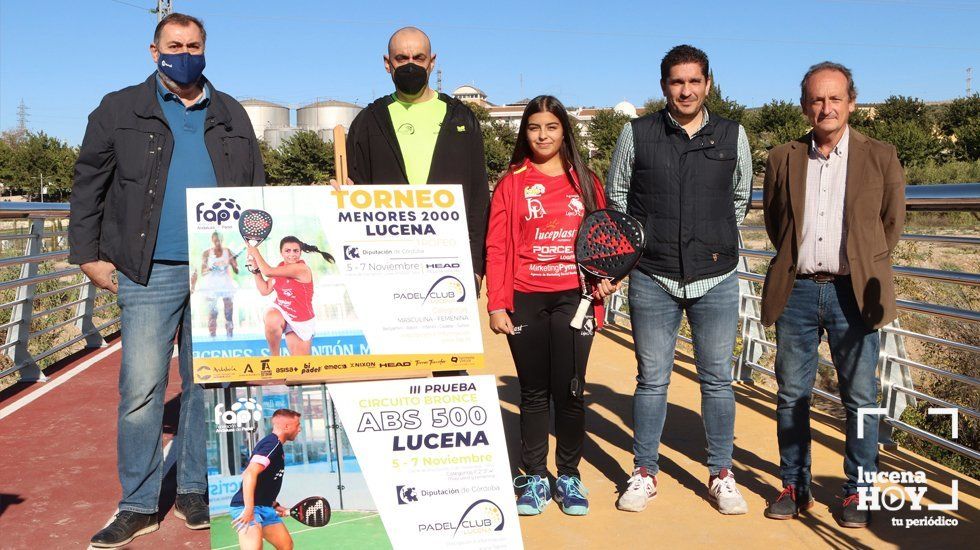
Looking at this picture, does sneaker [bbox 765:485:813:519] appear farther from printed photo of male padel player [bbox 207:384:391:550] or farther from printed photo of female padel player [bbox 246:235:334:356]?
printed photo of female padel player [bbox 246:235:334:356]

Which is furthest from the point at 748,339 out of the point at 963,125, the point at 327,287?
the point at 963,125

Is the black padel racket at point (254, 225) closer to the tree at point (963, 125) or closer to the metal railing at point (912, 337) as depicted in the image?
the metal railing at point (912, 337)

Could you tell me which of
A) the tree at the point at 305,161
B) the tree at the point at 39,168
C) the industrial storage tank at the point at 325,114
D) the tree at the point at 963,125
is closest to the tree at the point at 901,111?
the tree at the point at 963,125

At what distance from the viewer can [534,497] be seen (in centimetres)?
457

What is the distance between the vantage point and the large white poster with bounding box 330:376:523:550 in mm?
3348

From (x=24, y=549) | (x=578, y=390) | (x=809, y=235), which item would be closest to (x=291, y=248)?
(x=578, y=390)

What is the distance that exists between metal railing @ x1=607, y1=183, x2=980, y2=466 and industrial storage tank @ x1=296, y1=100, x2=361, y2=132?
12479 centimetres

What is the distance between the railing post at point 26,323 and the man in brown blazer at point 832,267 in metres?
6.62

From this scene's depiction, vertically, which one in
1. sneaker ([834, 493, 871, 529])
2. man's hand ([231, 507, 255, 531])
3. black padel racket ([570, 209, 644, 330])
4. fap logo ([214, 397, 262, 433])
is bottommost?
sneaker ([834, 493, 871, 529])

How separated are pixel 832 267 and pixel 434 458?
2.18 metres

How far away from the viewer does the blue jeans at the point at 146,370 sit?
4.12 m

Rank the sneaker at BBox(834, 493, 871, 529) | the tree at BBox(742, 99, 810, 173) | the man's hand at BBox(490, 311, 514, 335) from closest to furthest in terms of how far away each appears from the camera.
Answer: the sneaker at BBox(834, 493, 871, 529), the man's hand at BBox(490, 311, 514, 335), the tree at BBox(742, 99, 810, 173)

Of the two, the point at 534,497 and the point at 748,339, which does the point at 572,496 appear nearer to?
the point at 534,497

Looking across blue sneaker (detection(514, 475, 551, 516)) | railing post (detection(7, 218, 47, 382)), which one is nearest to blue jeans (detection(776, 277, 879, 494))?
blue sneaker (detection(514, 475, 551, 516))
